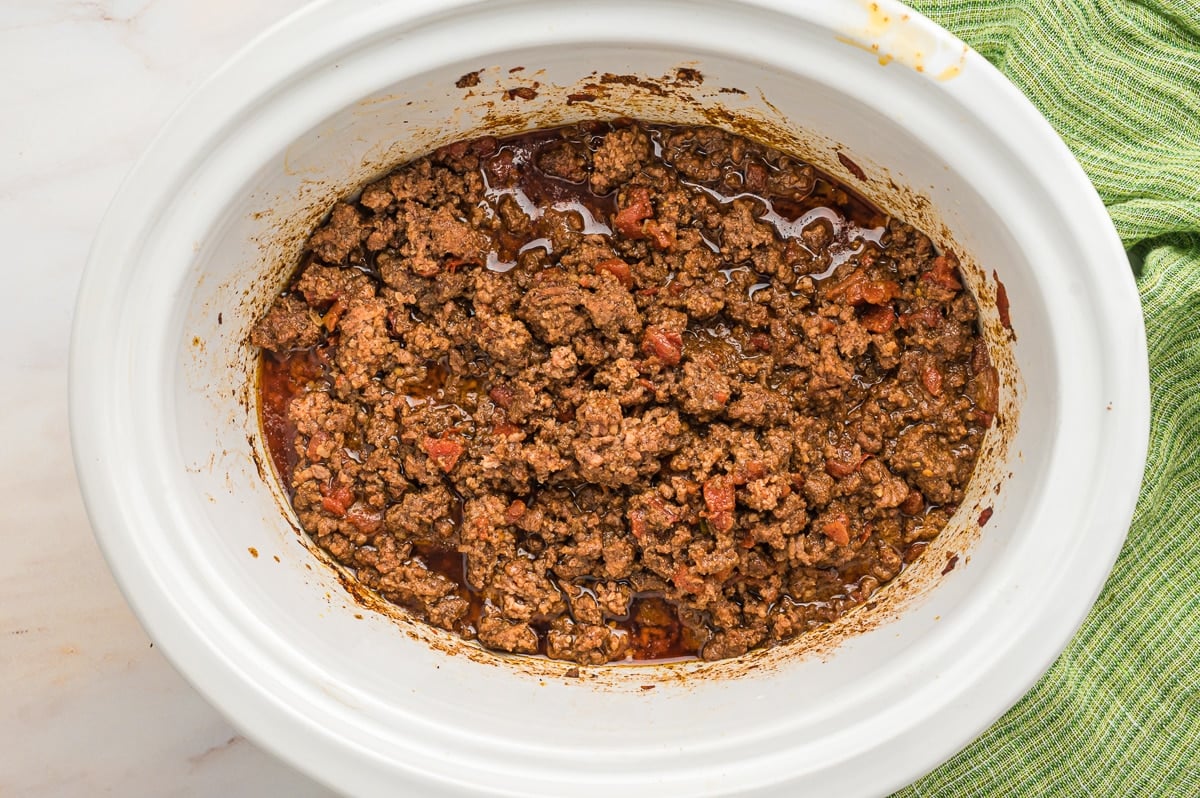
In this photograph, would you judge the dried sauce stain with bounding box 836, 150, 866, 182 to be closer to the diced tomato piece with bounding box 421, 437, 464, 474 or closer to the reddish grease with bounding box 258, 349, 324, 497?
the diced tomato piece with bounding box 421, 437, 464, 474

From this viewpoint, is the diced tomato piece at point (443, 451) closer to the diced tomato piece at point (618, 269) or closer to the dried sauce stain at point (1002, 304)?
the diced tomato piece at point (618, 269)

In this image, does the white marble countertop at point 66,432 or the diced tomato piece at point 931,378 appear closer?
the diced tomato piece at point 931,378

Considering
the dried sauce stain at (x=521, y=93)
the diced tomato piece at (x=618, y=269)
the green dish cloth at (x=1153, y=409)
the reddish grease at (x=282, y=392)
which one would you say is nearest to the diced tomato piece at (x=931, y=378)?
the green dish cloth at (x=1153, y=409)

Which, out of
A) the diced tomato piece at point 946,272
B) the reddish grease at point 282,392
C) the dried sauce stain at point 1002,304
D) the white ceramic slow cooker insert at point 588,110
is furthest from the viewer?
the reddish grease at point 282,392

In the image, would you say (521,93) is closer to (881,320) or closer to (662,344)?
(662,344)

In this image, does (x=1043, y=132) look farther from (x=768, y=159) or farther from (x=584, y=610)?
(x=584, y=610)

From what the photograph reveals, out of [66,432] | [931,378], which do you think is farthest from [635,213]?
[66,432]

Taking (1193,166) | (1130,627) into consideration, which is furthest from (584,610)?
(1193,166)
